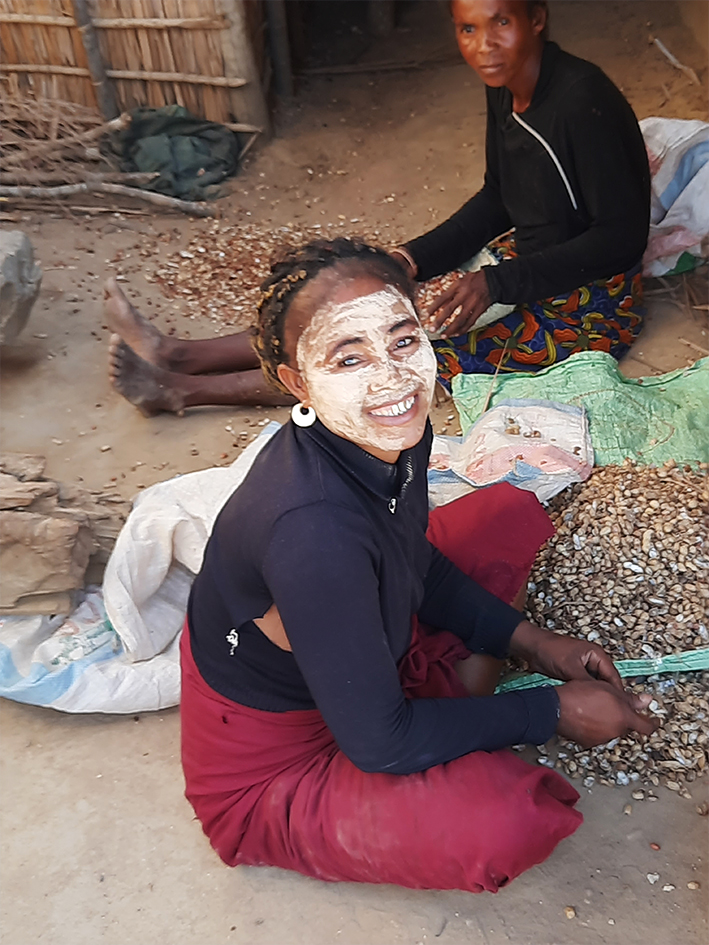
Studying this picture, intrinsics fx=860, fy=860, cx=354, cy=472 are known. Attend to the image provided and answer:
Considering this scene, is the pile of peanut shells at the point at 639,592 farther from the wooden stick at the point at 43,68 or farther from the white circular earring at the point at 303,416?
the wooden stick at the point at 43,68

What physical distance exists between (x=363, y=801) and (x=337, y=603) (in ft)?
1.35

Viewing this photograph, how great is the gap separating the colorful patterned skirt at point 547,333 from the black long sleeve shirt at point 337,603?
1.23m

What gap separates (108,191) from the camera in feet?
12.7

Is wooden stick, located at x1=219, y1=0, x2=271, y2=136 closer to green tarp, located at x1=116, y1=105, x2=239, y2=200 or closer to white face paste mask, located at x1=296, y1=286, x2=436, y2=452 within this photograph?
green tarp, located at x1=116, y1=105, x2=239, y2=200

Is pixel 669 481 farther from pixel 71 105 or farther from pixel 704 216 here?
pixel 71 105

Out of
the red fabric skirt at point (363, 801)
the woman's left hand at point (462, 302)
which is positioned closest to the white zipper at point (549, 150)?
the woman's left hand at point (462, 302)

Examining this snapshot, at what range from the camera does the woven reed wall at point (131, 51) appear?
3795 mm

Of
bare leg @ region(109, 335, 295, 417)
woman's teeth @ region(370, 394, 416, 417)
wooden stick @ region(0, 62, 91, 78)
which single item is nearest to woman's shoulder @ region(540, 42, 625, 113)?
bare leg @ region(109, 335, 295, 417)

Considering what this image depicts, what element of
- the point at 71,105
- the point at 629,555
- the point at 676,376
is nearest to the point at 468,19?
the point at 676,376

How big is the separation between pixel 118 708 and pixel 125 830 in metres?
0.27

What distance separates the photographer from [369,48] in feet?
16.5

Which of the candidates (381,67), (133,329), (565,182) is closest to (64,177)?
(133,329)

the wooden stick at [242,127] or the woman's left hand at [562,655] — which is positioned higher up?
the wooden stick at [242,127]

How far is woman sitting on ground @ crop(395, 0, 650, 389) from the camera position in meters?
2.22
